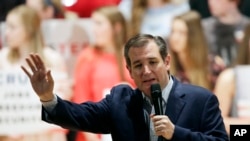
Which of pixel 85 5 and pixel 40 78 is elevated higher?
pixel 85 5

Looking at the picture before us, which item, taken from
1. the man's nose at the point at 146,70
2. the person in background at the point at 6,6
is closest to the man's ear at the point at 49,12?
the person in background at the point at 6,6

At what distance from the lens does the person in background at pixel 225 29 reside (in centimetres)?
366

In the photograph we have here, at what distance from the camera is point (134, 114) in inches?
77.7

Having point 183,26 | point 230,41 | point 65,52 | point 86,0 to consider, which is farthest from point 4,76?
point 230,41

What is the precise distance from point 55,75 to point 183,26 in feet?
2.83

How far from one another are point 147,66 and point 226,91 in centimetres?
194

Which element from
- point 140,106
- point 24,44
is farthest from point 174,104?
point 24,44

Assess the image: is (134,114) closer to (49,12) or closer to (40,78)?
(40,78)

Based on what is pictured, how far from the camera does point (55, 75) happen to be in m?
3.70

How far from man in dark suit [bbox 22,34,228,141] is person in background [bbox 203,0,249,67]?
1.72 m

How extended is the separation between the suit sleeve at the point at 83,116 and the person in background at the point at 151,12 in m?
1.70

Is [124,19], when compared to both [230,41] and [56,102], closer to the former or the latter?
[230,41]

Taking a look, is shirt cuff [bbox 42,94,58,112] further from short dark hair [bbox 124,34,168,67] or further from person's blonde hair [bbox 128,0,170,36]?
person's blonde hair [bbox 128,0,170,36]

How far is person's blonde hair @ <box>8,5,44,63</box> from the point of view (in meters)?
3.68
